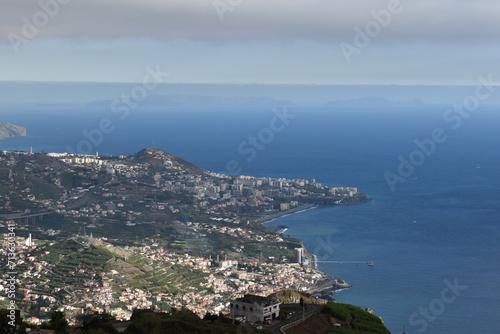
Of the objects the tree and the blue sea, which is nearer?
the tree

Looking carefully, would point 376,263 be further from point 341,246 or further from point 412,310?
point 412,310

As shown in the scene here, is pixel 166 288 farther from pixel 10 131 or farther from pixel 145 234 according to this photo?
pixel 10 131

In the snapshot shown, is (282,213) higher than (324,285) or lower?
higher

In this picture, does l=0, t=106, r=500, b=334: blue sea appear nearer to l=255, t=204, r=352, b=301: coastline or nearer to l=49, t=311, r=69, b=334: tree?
l=255, t=204, r=352, b=301: coastline

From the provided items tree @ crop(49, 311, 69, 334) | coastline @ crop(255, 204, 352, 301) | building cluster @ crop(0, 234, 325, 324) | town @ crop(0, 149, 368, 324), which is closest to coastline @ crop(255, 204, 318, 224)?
town @ crop(0, 149, 368, 324)

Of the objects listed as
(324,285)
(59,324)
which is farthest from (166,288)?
(59,324)

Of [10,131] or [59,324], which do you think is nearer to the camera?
[59,324]

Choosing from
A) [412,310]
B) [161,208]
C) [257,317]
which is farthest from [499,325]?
[161,208]

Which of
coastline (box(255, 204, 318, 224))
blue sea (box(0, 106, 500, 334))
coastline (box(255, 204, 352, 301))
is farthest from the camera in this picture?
coastline (box(255, 204, 318, 224))

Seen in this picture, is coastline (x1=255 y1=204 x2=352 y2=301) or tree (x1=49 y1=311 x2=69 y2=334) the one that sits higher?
coastline (x1=255 y1=204 x2=352 y2=301)
